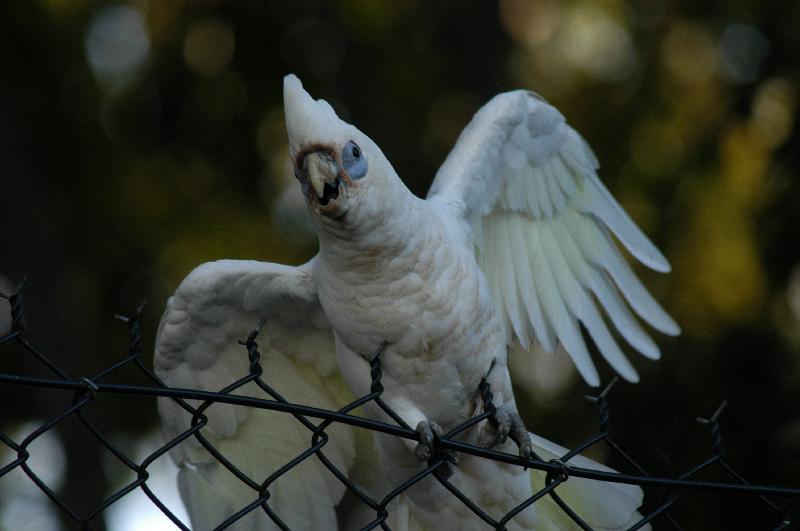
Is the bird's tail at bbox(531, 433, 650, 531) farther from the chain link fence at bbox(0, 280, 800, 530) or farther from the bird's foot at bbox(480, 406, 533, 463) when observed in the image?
the chain link fence at bbox(0, 280, 800, 530)

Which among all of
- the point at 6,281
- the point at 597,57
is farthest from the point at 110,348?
the point at 597,57

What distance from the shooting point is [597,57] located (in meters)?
4.73

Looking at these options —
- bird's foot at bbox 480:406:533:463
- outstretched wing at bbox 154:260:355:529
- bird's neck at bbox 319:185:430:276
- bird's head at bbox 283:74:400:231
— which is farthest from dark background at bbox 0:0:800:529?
bird's head at bbox 283:74:400:231

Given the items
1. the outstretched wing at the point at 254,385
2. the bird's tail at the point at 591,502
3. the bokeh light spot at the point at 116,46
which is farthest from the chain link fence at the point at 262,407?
the bokeh light spot at the point at 116,46

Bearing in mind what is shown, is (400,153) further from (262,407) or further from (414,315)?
(262,407)

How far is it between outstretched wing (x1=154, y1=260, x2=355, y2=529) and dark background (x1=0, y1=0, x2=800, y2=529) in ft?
6.08

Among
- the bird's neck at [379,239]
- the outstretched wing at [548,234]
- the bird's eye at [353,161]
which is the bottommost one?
the outstretched wing at [548,234]

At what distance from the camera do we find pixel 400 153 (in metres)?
4.62

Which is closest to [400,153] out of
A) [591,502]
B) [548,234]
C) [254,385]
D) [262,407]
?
[548,234]

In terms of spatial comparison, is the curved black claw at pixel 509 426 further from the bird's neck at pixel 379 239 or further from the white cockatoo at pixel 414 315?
the bird's neck at pixel 379 239

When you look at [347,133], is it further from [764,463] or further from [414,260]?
[764,463]

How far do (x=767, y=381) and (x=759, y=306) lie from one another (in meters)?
0.28

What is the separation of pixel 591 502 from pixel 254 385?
2.49 ft

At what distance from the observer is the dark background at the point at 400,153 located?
4.19 metres
